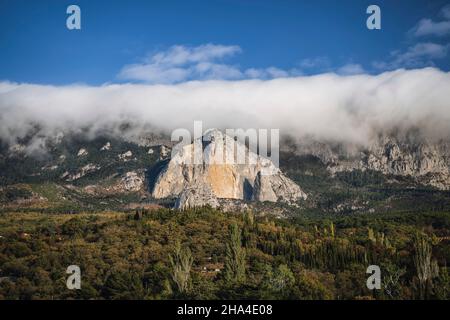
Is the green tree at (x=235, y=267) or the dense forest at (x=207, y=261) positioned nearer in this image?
the dense forest at (x=207, y=261)

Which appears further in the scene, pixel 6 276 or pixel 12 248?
pixel 12 248

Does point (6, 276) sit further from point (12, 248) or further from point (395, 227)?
point (395, 227)

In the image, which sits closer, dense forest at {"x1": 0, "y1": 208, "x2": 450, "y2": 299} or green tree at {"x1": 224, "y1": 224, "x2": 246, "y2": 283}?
dense forest at {"x1": 0, "y1": 208, "x2": 450, "y2": 299}

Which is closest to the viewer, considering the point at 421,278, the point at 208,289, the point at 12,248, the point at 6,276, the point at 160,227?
the point at 208,289

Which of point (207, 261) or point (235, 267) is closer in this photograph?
point (235, 267)

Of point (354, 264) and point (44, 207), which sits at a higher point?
point (44, 207)
